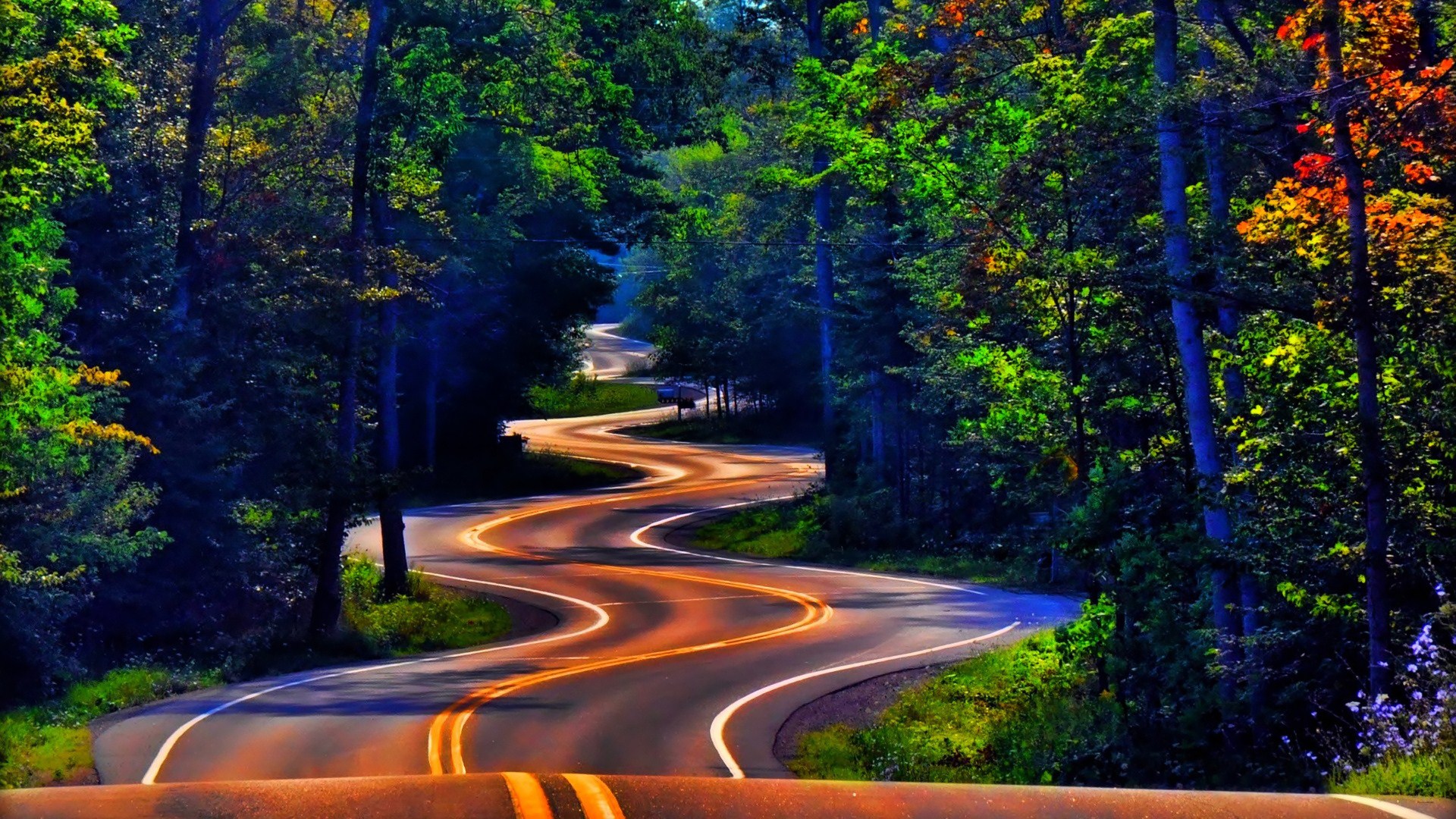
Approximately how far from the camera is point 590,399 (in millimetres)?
94500

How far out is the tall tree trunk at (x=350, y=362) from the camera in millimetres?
27594

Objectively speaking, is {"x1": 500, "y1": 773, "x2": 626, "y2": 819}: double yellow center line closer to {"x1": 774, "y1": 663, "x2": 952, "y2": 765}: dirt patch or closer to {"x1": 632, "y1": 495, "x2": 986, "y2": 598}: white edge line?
{"x1": 774, "y1": 663, "x2": 952, "y2": 765}: dirt patch

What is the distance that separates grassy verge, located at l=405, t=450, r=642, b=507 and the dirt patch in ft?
116

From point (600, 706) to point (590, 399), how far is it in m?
76.1

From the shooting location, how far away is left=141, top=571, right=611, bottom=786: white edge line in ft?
49.6

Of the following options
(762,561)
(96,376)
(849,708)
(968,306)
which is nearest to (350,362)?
(96,376)

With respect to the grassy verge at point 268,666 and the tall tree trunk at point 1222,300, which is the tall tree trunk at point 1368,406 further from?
the grassy verge at point 268,666

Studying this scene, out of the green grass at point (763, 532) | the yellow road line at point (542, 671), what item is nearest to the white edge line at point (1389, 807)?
the yellow road line at point (542, 671)

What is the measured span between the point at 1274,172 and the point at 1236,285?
249 centimetres

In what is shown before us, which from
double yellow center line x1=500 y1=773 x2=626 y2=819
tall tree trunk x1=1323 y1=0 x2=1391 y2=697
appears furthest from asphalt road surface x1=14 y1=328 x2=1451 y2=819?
tall tree trunk x1=1323 y1=0 x2=1391 y2=697

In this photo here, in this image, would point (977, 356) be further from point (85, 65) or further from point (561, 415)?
point (561, 415)

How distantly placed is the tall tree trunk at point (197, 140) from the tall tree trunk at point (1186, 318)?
57.2ft

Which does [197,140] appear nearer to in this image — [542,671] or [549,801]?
[542,671]

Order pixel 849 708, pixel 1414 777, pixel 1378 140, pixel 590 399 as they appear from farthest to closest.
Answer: pixel 590 399, pixel 849 708, pixel 1378 140, pixel 1414 777
